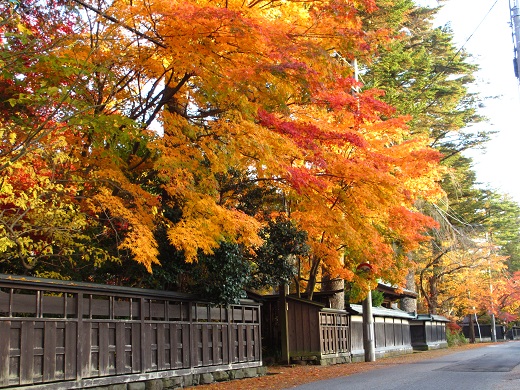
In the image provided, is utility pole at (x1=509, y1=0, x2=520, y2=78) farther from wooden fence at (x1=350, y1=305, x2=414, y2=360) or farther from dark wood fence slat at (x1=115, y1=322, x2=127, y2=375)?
wooden fence at (x1=350, y1=305, x2=414, y2=360)

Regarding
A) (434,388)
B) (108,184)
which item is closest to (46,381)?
(108,184)

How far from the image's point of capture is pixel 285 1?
47.7 ft

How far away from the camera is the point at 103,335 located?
39.4 feet

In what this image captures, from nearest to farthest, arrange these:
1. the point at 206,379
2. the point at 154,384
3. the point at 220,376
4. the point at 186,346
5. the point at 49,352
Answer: the point at 49,352, the point at 154,384, the point at 186,346, the point at 206,379, the point at 220,376

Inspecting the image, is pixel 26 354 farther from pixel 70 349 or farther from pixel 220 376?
pixel 220 376

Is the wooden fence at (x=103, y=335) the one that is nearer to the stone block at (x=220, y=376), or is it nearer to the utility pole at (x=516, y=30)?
the stone block at (x=220, y=376)

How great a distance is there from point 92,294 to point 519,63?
37.7 feet

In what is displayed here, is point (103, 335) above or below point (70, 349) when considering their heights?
above

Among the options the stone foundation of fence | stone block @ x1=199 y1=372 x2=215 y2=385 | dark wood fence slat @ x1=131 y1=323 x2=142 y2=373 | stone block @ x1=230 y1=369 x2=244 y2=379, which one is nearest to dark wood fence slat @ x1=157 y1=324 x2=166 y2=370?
the stone foundation of fence

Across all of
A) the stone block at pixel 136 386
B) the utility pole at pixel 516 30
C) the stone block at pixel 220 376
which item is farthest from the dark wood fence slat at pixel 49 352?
the utility pole at pixel 516 30

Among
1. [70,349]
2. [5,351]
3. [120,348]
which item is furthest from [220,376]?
[5,351]

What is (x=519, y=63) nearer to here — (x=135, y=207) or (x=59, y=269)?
(x=135, y=207)

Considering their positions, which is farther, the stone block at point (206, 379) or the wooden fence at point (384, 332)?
the wooden fence at point (384, 332)

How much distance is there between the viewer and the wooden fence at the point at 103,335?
10016 millimetres
